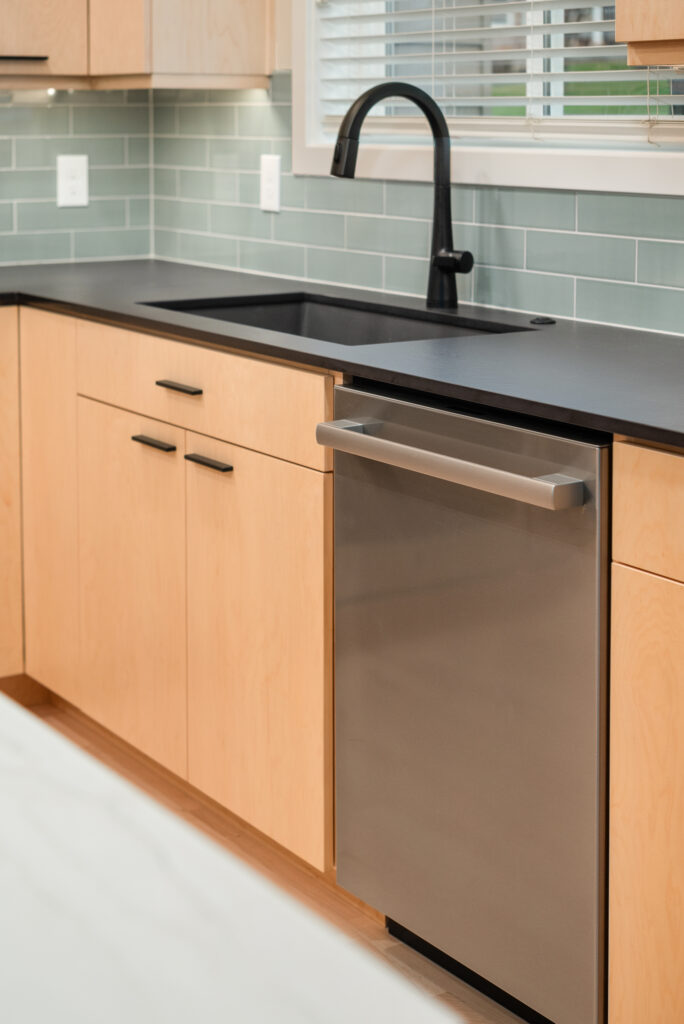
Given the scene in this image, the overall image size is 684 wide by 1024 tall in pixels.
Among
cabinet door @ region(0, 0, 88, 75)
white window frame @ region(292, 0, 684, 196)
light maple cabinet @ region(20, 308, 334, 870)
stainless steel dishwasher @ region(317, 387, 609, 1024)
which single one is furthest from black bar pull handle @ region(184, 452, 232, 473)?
cabinet door @ region(0, 0, 88, 75)

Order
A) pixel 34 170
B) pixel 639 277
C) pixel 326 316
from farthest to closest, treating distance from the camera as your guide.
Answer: pixel 34 170, pixel 326 316, pixel 639 277

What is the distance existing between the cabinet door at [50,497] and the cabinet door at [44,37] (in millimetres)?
609

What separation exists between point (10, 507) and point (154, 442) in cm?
67

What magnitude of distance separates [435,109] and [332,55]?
1.86 feet

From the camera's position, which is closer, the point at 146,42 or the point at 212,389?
the point at 212,389

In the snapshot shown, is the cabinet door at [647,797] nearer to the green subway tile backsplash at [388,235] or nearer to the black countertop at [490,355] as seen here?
the black countertop at [490,355]

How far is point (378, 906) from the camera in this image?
2080mm

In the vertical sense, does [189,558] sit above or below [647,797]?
above

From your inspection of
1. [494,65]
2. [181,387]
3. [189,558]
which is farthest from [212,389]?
[494,65]

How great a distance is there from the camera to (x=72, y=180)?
Result: 342 centimetres

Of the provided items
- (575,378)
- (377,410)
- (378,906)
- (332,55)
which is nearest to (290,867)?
(378,906)

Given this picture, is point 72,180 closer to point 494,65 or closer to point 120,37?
point 120,37

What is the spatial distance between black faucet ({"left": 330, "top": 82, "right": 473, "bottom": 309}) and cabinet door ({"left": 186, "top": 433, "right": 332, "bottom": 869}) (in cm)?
55

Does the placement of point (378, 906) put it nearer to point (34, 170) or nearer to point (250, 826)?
point (250, 826)
